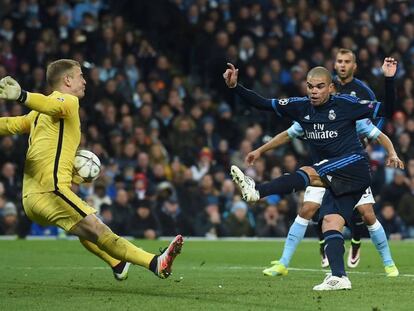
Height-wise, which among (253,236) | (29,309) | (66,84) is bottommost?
(253,236)

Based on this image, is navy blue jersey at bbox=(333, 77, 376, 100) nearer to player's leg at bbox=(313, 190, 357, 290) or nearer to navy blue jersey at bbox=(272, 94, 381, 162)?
navy blue jersey at bbox=(272, 94, 381, 162)

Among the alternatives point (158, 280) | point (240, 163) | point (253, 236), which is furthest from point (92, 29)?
point (158, 280)

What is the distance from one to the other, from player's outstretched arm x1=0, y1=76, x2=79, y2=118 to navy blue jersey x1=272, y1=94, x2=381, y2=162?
2266 millimetres

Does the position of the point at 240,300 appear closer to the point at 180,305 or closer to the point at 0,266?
the point at 180,305

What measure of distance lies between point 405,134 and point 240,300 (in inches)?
540

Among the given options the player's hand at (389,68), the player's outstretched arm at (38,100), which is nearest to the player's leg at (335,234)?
the player's hand at (389,68)

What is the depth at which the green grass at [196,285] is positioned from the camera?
905 centimetres

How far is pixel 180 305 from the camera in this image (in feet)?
29.5

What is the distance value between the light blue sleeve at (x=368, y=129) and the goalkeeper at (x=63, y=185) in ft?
11.3

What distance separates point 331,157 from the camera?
35.0ft

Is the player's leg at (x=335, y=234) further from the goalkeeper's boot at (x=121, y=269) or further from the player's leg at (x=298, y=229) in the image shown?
the goalkeeper's boot at (x=121, y=269)

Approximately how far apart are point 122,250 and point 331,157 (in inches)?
87.3

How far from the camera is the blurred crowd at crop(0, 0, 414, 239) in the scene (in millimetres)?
20859

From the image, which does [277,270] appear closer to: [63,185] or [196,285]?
[196,285]
